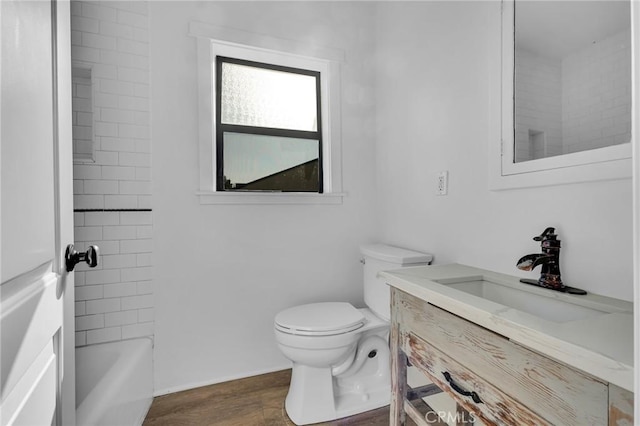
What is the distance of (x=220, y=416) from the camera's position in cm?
150

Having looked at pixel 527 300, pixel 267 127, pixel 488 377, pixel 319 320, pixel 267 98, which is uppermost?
pixel 267 98

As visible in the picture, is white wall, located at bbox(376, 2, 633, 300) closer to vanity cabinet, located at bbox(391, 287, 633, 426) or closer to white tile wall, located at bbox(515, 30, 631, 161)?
white tile wall, located at bbox(515, 30, 631, 161)

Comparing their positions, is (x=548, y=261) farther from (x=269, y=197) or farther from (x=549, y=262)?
(x=269, y=197)

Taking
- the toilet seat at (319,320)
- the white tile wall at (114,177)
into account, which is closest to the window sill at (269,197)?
the white tile wall at (114,177)

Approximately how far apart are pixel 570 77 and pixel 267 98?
5.35 feet

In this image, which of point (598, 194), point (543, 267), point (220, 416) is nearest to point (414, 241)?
point (543, 267)

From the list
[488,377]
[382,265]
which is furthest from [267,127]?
[488,377]

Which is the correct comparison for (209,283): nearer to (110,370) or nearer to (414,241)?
(110,370)

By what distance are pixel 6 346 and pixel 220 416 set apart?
136cm

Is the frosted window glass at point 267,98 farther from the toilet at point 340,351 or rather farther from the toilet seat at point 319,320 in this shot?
the toilet seat at point 319,320

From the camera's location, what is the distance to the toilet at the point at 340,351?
1.41m

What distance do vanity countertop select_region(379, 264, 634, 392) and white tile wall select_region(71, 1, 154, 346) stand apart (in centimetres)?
149

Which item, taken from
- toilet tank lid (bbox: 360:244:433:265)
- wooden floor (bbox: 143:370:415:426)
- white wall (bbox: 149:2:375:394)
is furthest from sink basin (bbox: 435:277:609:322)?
white wall (bbox: 149:2:375:394)

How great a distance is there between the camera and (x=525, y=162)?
1.11 m
